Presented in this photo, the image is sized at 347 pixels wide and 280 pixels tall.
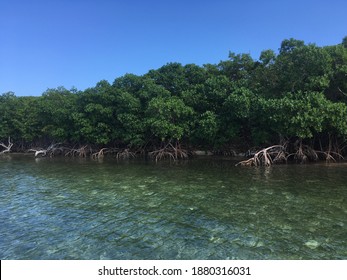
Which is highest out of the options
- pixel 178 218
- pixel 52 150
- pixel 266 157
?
pixel 266 157

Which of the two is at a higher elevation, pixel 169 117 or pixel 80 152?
pixel 169 117

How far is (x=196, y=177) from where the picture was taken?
17.5 meters

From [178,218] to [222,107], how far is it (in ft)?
58.3

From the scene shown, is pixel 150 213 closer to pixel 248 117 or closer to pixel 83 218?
pixel 83 218

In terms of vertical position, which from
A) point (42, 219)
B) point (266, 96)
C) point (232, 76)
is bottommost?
point (42, 219)

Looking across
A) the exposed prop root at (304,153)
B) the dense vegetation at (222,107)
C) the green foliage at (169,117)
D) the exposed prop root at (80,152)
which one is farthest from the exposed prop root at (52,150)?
the exposed prop root at (304,153)

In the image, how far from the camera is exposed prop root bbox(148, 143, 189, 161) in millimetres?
28594

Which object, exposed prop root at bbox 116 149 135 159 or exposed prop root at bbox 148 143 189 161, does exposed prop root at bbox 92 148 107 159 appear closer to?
exposed prop root at bbox 116 149 135 159

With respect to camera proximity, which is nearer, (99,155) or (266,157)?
→ (266,157)

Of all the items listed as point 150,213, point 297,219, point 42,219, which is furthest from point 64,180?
point 297,219

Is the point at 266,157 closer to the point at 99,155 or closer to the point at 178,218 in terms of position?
the point at 178,218

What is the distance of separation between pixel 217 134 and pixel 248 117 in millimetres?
3491

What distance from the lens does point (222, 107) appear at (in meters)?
26.1

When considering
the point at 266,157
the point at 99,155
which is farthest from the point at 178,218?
the point at 99,155
